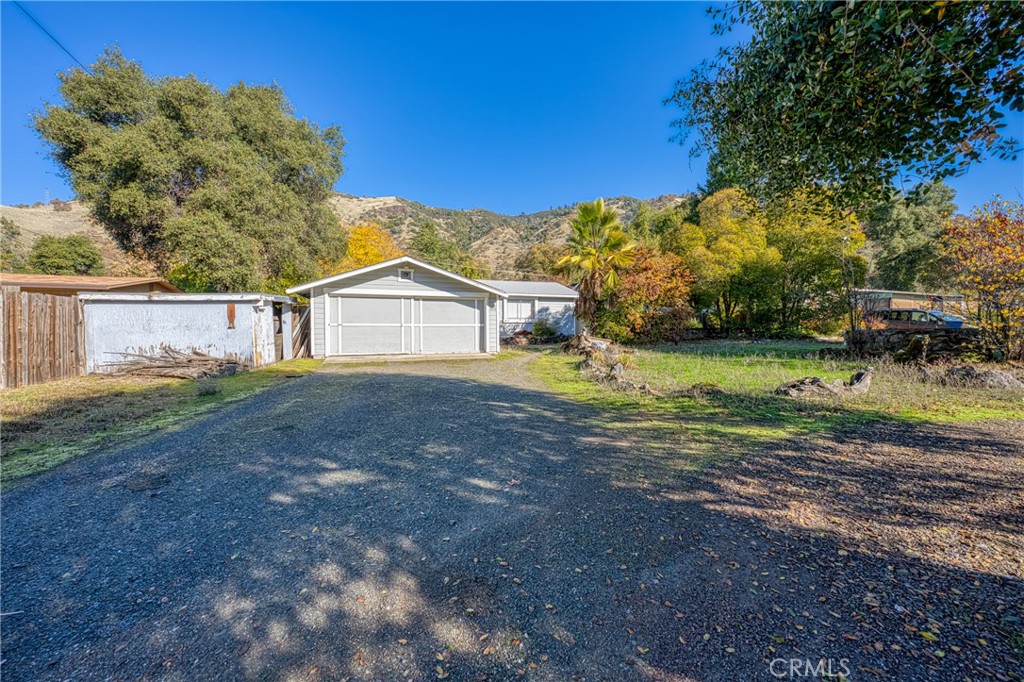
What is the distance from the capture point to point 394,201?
57812 millimetres

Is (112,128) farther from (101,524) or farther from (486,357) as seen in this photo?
(101,524)

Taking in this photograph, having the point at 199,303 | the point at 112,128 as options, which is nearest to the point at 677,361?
the point at 199,303

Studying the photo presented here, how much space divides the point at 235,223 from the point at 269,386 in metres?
10.2

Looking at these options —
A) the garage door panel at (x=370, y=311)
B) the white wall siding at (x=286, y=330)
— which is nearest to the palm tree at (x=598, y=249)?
the garage door panel at (x=370, y=311)

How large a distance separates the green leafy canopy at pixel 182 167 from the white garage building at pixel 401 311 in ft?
13.6

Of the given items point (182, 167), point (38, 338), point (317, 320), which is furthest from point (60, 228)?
point (38, 338)

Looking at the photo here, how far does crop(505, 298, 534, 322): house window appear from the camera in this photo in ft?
71.3

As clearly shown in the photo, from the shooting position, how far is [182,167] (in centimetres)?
1520

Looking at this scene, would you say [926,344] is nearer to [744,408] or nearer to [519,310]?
[744,408]

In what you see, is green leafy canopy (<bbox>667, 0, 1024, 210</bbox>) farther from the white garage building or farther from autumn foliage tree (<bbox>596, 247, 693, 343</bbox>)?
autumn foliage tree (<bbox>596, 247, 693, 343</bbox>)

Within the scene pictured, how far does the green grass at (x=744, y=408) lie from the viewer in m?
5.02

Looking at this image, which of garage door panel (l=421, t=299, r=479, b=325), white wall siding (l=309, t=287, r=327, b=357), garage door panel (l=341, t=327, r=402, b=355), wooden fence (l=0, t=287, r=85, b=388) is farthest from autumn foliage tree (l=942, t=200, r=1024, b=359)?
wooden fence (l=0, t=287, r=85, b=388)

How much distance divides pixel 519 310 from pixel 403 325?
28.2 ft

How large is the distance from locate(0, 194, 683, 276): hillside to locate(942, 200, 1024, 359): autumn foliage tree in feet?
107
